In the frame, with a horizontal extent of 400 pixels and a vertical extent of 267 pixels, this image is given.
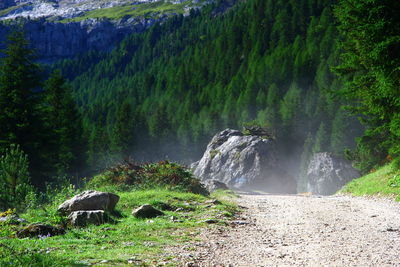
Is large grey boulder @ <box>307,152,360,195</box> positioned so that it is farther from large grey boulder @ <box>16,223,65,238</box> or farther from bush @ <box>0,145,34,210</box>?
large grey boulder @ <box>16,223,65,238</box>

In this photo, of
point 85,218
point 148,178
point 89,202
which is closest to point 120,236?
point 85,218

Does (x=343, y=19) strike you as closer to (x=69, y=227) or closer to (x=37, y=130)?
(x=69, y=227)

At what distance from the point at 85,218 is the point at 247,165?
41.4 metres

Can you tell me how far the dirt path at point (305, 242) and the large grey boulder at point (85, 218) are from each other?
10.4ft

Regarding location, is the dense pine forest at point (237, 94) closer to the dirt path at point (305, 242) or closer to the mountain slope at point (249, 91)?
the mountain slope at point (249, 91)

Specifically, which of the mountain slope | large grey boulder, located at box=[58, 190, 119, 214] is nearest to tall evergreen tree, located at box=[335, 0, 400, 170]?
large grey boulder, located at box=[58, 190, 119, 214]

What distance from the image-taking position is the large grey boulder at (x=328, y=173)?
5688 centimetres

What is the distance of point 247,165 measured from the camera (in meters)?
49.3

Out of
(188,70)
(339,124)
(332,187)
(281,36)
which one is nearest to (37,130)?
(332,187)

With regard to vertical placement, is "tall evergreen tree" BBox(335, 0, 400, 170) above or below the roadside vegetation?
above

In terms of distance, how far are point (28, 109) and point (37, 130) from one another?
1.92 m

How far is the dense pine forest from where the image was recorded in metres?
18.3

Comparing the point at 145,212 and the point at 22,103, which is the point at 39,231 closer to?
the point at 145,212

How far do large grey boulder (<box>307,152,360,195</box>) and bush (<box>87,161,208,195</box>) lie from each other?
4445cm
